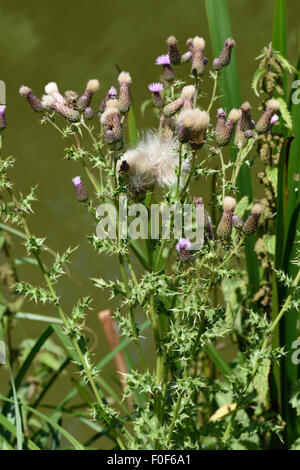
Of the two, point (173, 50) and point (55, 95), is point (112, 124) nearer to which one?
point (55, 95)

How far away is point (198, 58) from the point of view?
3.57 feet

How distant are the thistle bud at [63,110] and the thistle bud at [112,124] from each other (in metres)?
0.06

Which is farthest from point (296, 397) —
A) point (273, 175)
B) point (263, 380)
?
point (273, 175)

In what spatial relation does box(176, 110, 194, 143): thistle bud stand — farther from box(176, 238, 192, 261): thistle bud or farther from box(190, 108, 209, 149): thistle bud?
box(176, 238, 192, 261): thistle bud

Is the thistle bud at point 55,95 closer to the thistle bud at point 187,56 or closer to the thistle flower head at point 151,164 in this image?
the thistle flower head at point 151,164

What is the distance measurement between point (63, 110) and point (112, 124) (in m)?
0.11

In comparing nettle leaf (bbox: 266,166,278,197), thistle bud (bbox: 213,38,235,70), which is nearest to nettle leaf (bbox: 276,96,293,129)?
nettle leaf (bbox: 266,166,278,197)

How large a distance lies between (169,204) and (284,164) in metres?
0.28

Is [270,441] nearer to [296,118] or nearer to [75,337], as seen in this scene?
[75,337]

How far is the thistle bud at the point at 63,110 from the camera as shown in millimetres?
1045

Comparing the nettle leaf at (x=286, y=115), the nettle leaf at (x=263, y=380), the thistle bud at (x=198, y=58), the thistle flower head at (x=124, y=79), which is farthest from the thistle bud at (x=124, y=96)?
the nettle leaf at (x=263, y=380)

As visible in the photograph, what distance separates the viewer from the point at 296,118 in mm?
1406

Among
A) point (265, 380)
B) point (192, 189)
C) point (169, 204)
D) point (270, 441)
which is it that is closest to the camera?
point (169, 204)
